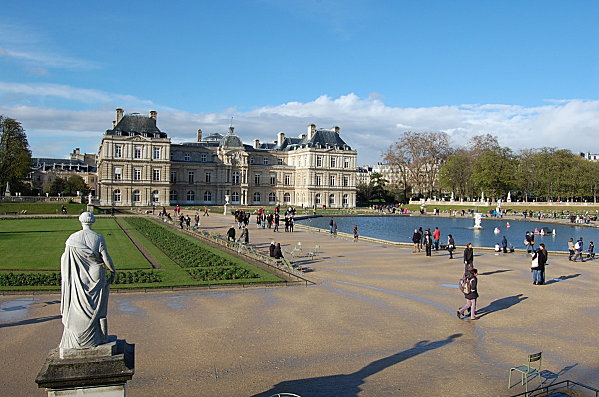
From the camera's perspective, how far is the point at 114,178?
85.4 m

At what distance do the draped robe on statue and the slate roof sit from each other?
84.9 m

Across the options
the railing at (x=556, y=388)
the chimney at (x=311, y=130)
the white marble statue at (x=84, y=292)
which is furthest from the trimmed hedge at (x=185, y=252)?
the chimney at (x=311, y=130)

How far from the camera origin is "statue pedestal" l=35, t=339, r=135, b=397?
570 centimetres

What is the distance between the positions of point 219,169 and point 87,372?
9440 cm

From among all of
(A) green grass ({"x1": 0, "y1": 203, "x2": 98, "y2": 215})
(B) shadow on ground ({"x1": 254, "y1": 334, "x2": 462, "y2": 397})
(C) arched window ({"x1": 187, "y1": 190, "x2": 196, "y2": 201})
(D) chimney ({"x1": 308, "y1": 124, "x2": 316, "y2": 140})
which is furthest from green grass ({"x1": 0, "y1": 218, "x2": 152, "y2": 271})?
(D) chimney ({"x1": 308, "y1": 124, "x2": 316, "y2": 140})

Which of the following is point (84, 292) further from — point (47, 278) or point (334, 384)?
point (47, 278)

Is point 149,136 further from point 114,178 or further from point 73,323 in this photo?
point 73,323

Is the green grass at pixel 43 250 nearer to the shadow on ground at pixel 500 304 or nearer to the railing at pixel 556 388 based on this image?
the shadow on ground at pixel 500 304

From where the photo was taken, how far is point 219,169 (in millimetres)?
99000

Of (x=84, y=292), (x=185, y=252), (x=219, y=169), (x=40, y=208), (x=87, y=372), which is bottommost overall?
(x=185, y=252)

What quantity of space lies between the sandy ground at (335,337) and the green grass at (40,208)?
50.7m

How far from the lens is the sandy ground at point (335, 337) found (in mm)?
9750

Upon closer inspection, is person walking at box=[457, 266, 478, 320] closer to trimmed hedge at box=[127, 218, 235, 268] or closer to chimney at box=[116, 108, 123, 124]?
trimmed hedge at box=[127, 218, 235, 268]

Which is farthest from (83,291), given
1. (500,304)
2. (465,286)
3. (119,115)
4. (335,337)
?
(119,115)
